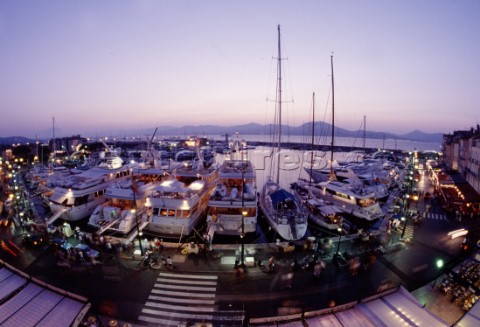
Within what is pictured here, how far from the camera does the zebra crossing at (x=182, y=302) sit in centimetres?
1155

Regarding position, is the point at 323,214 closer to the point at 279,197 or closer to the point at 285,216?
the point at 279,197

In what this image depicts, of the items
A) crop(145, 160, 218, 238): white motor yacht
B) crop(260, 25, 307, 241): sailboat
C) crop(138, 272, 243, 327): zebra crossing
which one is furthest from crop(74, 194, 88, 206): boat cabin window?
crop(260, 25, 307, 241): sailboat

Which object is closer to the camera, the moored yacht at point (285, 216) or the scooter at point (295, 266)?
the scooter at point (295, 266)

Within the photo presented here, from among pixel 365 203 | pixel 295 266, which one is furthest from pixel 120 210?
pixel 365 203

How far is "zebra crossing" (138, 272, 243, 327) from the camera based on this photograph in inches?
455

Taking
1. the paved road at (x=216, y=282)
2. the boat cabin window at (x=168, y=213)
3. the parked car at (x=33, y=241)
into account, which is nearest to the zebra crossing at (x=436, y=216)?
the paved road at (x=216, y=282)

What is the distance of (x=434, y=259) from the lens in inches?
655

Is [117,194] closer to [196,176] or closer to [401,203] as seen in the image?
[196,176]

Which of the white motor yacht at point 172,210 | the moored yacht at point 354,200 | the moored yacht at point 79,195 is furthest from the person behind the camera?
the moored yacht at point 354,200

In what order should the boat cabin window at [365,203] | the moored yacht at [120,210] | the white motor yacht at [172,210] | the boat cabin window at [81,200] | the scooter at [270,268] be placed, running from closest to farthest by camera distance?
the scooter at [270,268] < the white motor yacht at [172,210] < the moored yacht at [120,210] < the boat cabin window at [81,200] < the boat cabin window at [365,203]

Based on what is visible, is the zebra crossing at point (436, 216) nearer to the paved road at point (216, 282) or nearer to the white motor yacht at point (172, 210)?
the paved road at point (216, 282)

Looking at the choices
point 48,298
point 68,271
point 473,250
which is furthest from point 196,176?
point 473,250

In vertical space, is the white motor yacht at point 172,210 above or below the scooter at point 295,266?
above

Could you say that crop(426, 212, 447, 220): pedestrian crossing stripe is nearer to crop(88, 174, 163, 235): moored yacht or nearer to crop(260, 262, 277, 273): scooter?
crop(260, 262, 277, 273): scooter
